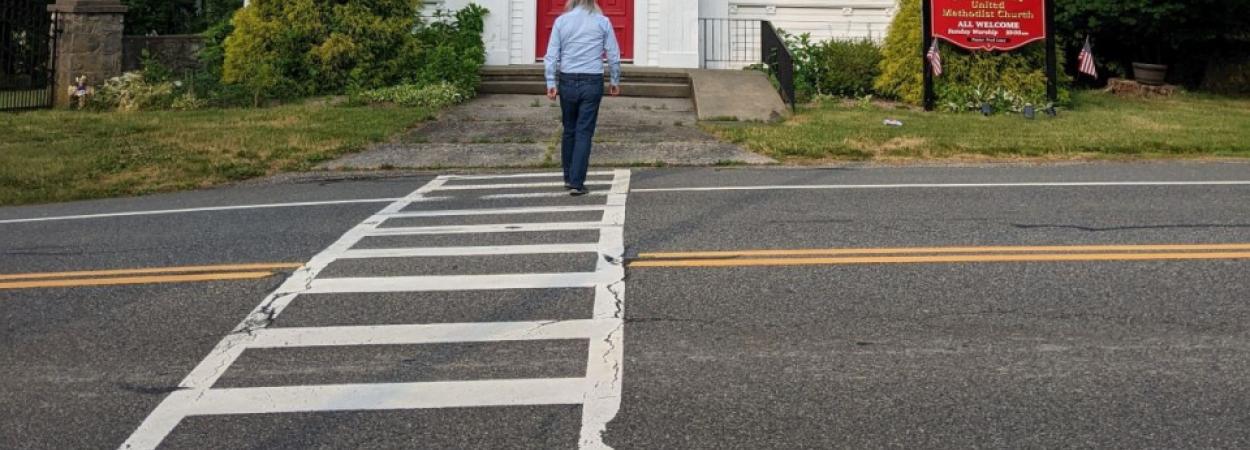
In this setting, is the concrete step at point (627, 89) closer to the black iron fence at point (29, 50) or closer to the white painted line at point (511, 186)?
the black iron fence at point (29, 50)

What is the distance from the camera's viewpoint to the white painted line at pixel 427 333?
6.18 metres

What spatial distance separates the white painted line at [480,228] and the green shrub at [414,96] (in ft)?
29.2

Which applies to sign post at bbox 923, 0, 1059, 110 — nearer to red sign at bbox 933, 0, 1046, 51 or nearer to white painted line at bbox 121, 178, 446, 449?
red sign at bbox 933, 0, 1046, 51

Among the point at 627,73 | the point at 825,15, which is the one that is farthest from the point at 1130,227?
the point at 825,15

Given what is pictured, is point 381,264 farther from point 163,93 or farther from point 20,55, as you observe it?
point 20,55

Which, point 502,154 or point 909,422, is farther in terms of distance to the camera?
point 502,154

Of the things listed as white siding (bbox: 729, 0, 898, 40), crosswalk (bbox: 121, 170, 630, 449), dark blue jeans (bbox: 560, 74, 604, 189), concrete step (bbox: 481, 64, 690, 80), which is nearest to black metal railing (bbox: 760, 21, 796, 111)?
white siding (bbox: 729, 0, 898, 40)

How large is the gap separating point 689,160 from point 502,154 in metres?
2.07

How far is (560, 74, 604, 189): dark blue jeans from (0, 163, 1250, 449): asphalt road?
122cm

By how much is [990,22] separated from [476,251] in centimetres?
1156

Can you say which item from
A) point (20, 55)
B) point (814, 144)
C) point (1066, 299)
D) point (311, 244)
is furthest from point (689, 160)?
point (20, 55)

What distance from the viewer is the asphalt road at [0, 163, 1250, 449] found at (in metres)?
5.04

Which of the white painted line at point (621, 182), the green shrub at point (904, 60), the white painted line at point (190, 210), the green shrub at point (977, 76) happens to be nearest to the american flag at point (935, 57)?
the green shrub at point (977, 76)

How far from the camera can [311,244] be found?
8.55 m
